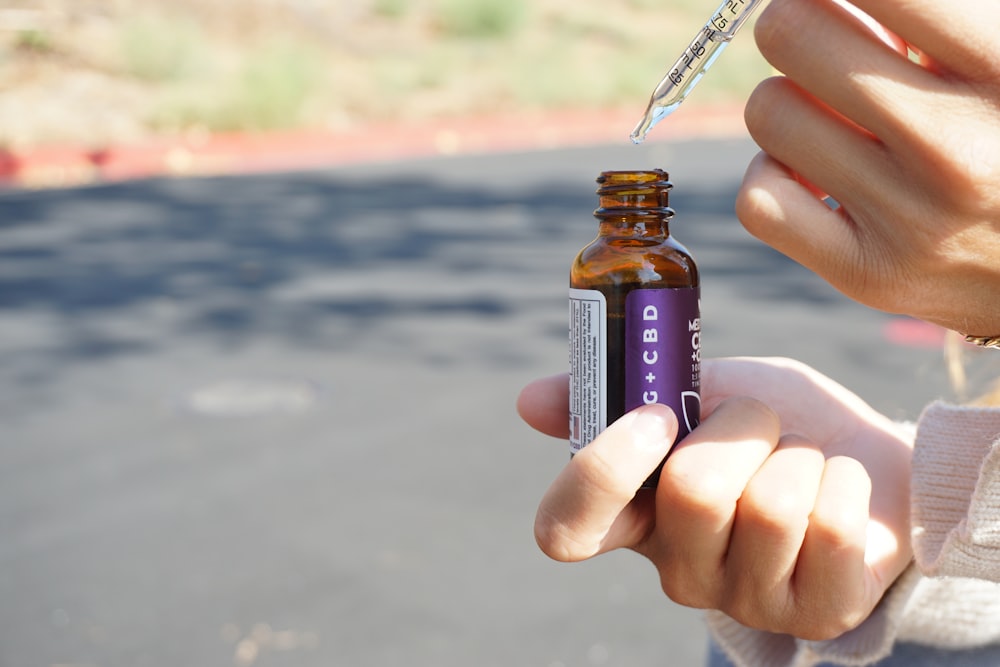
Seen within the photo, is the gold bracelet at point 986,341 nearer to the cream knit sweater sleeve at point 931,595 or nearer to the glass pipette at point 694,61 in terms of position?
the cream knit sweater sleeve at point 931,595

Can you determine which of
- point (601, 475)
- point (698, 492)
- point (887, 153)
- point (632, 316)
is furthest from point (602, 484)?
point (887, 153)

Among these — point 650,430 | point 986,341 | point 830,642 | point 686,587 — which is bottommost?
point 830,642

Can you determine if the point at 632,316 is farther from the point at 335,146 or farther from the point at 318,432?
the point at 335,146

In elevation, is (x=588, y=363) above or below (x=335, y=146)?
above

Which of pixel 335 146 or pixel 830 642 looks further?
pixel 335 146

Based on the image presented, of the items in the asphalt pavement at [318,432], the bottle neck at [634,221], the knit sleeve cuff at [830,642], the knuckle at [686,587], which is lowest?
the asphalt pavement at [318,432]

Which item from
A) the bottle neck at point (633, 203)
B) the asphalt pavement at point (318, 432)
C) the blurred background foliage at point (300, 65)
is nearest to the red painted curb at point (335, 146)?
the blurred background foliage at point (300, 65)

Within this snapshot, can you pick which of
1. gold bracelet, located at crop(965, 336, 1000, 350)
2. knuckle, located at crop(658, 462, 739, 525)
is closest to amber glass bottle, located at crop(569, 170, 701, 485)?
knuckle, located at crop(658, 462, 739, 525)
